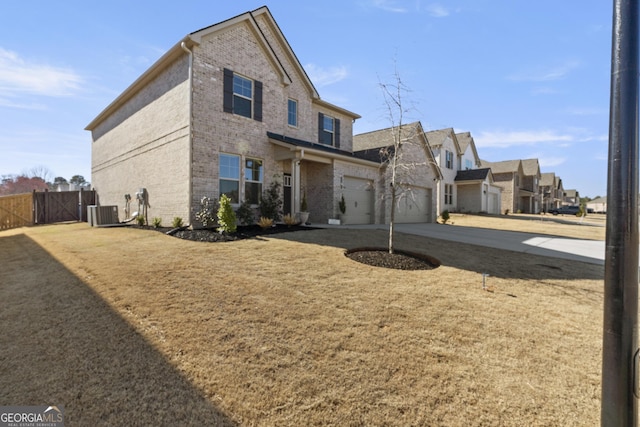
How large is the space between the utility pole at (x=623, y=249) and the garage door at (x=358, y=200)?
13.1 metres

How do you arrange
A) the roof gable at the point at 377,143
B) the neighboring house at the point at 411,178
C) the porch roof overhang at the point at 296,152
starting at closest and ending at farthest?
the porch roof overhang at the point at 296,152 < the neighboring house at the point at 411,178 < the roof gable at the point at 377,143

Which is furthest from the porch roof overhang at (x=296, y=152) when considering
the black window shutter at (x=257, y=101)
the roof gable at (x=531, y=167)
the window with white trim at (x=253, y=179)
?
the roof gable at (x=531, y=167)

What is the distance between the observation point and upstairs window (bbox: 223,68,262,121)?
38.5ft

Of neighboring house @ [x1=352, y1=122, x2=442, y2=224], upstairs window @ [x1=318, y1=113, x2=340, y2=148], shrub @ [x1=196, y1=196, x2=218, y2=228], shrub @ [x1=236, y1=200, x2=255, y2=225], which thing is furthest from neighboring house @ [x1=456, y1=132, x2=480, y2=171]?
shrub @ [x1=196, y1=196, x2=218, y2=228]

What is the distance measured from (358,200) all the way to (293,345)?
42.8 ft

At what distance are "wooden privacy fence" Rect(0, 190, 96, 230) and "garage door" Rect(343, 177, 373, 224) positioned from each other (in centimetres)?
1783

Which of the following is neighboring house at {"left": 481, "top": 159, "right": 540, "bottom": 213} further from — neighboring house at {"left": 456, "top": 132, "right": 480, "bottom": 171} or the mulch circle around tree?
the mulch circle around tree

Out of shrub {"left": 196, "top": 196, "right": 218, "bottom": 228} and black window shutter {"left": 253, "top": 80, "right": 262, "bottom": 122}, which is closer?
shrub {"left": 196, "top": 196, "right": 218, "bottom": 228}

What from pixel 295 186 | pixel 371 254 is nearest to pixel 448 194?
pixel 295 186

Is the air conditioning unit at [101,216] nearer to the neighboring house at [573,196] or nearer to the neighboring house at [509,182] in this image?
the neighboring house at [509,182]

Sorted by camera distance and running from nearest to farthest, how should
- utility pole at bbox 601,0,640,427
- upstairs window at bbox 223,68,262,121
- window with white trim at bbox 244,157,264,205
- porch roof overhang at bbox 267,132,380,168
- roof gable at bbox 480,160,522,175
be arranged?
utility pole at bbox 601,0,640,427
upstairs window at bbox 223,68,262,121
porch roof overhang at bbox 267,132,380,168
window with white trim at bbox 244,157,264,205
roof gable at bbox 480,160,522,175

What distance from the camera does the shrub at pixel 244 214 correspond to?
38.1 ft

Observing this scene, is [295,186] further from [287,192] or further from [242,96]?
[242,96]

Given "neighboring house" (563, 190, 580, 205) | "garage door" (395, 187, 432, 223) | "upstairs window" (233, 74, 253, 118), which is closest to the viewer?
"upstairs window" (233, 74, 253, 118)
